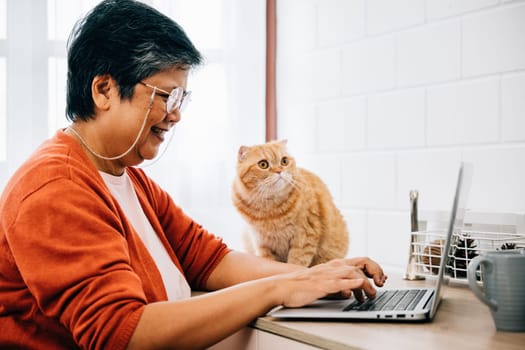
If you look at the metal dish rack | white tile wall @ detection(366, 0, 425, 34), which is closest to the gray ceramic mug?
the metal dish rack

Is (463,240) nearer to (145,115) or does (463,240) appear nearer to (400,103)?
(400,103)

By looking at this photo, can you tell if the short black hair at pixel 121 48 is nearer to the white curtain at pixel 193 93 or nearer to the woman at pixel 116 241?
the woman at pixel 116 241

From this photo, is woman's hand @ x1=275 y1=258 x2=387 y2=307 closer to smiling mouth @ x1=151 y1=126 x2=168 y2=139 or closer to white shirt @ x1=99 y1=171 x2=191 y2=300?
white shirt @ x1=99 y1=171 x2=191 y2=300

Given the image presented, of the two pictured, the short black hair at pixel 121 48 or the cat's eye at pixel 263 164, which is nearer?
the short black hair at pixel 121 48

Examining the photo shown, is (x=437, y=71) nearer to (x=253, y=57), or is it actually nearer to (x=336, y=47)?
(x=336, y=47)

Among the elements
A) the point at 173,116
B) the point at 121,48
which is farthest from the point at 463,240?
the point at 121,48

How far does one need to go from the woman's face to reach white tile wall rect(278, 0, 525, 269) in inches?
30.1

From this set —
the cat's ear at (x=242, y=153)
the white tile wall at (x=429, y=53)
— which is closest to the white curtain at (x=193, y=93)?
the cat's ear at (x=242, y=153)

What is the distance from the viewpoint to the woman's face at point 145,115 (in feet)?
3.87

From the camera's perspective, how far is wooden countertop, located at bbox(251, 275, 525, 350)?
2.74 ft

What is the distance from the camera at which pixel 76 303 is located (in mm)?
928

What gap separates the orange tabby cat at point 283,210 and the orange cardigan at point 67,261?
0.42 metres

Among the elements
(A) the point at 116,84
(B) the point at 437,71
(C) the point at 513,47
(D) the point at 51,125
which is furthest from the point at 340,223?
(D) the point at 51,125

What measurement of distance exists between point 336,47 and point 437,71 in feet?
1.40
